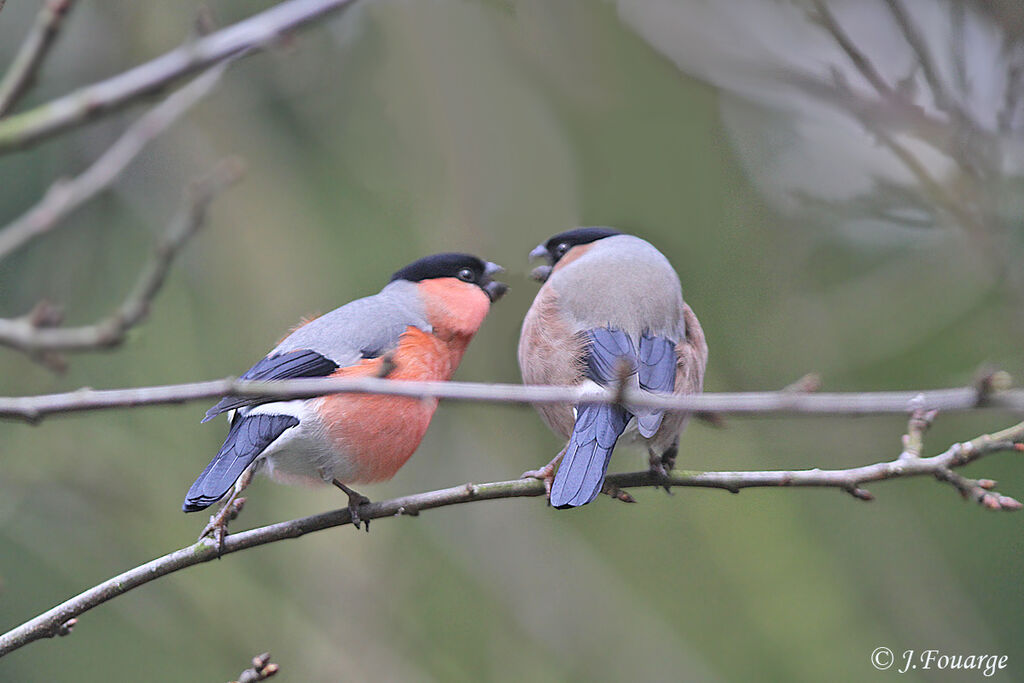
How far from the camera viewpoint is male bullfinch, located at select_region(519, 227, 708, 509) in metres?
2.52

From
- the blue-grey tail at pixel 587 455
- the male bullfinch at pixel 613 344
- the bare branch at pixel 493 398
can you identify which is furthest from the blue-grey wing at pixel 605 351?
the bare branch at pixel 493 398

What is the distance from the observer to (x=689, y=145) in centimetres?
605

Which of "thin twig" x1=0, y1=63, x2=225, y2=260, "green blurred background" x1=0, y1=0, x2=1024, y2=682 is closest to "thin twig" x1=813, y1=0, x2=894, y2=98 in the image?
"thin twig" x1=0, y1=63, x2=225, y2=260

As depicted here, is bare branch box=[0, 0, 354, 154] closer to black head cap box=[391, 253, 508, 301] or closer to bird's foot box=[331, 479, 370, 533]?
bird's foot box=[331, 479, 370, 533]

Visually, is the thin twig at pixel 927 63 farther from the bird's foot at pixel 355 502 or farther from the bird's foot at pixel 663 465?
the bird's foot at pixel 355 502

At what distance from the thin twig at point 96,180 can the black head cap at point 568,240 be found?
1637 mm

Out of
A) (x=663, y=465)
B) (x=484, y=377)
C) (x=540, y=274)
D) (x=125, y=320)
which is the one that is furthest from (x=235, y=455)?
(x=484, y=377)

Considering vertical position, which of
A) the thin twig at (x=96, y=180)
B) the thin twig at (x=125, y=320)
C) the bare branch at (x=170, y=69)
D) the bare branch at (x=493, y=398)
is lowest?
the bare branch at (x=493, y=398)

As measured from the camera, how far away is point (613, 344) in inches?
108

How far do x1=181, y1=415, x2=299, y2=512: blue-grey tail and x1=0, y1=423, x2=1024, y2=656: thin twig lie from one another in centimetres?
13

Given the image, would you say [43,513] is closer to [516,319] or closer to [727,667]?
[516,319]

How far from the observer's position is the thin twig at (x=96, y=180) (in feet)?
5.64

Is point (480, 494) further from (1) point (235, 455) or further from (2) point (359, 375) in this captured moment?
(2) point (359, 375)

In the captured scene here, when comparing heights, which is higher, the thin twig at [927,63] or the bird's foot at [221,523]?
the thin twig at [927,63]
